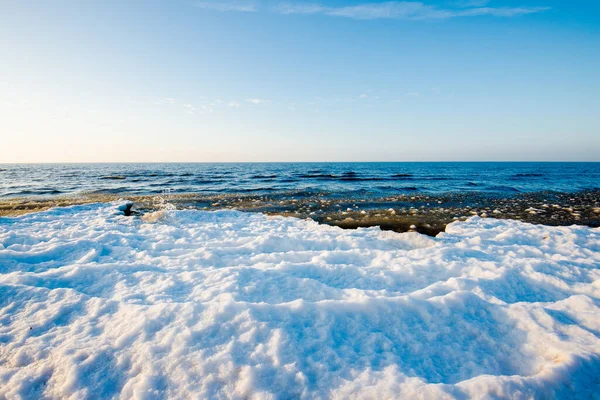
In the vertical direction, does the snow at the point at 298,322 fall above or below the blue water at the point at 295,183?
below

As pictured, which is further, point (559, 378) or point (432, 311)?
point (432, 311)

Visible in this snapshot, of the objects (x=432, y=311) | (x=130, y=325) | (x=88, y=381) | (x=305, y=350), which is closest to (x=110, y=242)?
(x=130, y=325)

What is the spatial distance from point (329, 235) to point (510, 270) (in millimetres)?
4167

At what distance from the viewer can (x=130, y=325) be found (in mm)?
3375

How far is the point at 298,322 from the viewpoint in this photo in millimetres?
3461

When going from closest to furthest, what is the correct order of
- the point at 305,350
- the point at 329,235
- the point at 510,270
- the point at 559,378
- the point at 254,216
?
1. the point at 559,378
2. the point at 305,350
3. the point at 510,270
4. the point at 329,235
5. the point at 254,216

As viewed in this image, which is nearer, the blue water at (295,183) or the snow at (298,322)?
the snow at (298,322)

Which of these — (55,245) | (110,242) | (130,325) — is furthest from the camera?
(110,242)

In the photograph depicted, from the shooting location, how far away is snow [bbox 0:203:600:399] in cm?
262

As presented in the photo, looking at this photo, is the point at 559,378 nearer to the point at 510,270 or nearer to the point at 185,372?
the point at 510,270

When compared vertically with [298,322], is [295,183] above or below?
above

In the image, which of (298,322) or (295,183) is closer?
(298,322)

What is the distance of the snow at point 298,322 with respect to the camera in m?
2.62

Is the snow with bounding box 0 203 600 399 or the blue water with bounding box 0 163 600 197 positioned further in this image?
the blue water with bounding box 0 163 600 197
